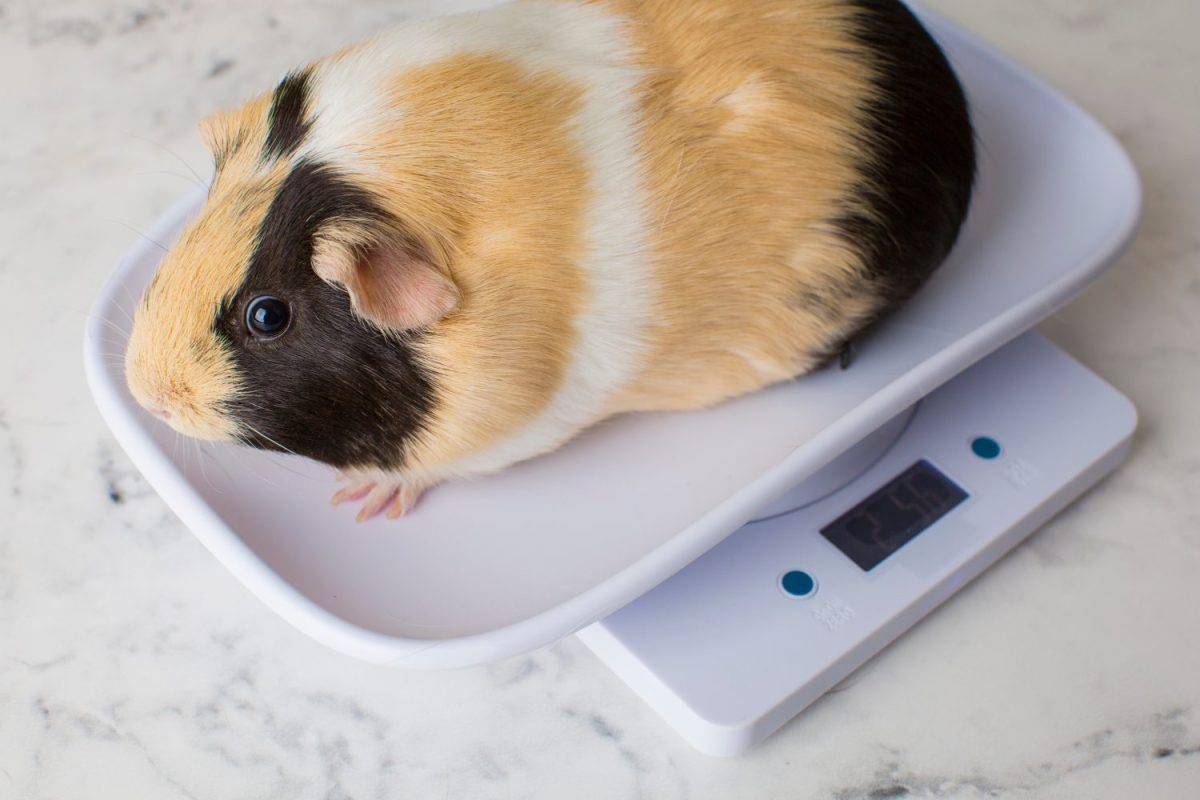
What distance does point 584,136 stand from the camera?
98 centimetres

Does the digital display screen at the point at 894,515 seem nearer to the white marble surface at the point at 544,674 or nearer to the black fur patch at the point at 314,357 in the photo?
the white marble surface at the point at 544,674

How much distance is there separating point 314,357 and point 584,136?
263mm

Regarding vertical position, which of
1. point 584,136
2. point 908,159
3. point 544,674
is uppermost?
point 584,136

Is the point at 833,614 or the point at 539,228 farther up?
the point at 539,228

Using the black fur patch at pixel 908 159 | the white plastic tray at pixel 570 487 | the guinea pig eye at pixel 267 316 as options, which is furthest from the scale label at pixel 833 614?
the guinea pig eye at pixel 267 316

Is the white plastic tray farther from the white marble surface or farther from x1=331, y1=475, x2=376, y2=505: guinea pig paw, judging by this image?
the white marble surface

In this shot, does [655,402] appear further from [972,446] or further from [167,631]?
[167,631]

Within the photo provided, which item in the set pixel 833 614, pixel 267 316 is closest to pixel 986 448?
pixel 833 614

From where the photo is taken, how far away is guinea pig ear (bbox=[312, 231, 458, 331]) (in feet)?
2.93

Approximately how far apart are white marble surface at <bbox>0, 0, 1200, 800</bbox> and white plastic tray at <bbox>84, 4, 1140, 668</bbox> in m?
0.17

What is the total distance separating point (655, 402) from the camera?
111 cm

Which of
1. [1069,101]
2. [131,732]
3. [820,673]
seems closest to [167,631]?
[131,732]

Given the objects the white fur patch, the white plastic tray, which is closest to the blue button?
the white plastic tray

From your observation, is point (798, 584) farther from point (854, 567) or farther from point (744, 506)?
point (744, 506)
